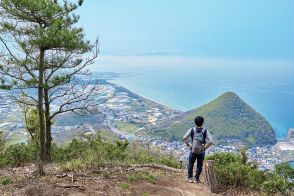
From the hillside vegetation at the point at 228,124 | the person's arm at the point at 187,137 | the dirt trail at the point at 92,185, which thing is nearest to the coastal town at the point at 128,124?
the hillside vegetation at the point at 228,124

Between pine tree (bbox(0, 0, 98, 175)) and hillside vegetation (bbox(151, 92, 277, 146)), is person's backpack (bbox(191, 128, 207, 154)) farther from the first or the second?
hillside vegetation (bbox(151, 92, 277, 146))

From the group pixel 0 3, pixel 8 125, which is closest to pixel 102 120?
pixel 8 125

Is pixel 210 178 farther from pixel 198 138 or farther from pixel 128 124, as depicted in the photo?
pixel 128 124

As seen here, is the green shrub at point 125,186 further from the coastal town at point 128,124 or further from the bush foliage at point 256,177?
the coastal town at point 128,124

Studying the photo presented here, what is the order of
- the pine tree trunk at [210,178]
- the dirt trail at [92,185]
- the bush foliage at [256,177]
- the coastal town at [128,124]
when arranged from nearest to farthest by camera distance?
the dirt trail at [92,185] → the bush foliage at [256,177] → the pine tree trunk at [210,178] → the coastal town at [128,124]

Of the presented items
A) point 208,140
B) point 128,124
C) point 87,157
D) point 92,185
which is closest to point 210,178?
point 208,140
